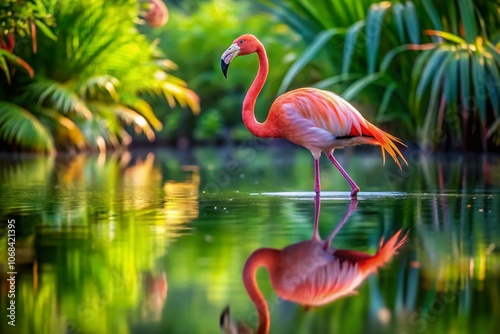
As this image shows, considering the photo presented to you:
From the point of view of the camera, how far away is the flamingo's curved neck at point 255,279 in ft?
10.7

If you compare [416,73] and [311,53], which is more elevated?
[311,53]

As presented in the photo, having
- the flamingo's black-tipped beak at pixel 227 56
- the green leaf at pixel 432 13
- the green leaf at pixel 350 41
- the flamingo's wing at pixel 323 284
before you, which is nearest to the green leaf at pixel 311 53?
the green leaf at pixel 350 41

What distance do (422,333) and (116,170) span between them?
9.43m

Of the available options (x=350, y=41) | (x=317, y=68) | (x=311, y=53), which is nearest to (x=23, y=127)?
(x=311, y=53)

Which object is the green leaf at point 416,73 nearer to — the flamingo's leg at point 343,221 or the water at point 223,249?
the water at point 223,249

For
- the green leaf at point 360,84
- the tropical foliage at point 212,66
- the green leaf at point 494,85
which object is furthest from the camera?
the tropical foliage at point 212,66

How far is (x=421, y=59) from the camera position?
13672mm

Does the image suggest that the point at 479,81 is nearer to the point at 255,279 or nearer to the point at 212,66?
the point at 255,279

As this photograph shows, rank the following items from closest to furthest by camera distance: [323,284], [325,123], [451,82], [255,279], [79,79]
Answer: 1. [323,284]
2. [255,279]
3. [325,123]
4. [451,82]
5. [79,79]

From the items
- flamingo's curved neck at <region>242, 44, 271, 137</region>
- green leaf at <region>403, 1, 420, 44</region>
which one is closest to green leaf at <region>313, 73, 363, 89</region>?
green leaf at <region>403, 1, 420, 44</region>

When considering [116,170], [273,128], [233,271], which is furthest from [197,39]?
[233,271]

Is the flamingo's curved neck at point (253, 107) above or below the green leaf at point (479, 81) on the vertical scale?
below

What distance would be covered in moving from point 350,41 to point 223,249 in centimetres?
978

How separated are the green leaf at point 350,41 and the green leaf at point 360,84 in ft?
0.78
